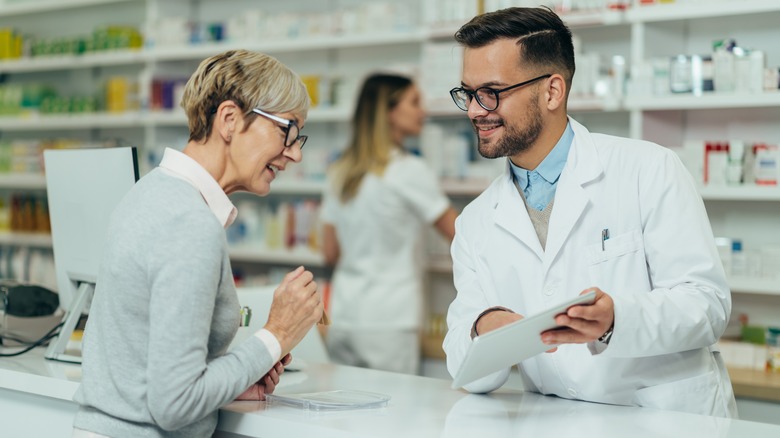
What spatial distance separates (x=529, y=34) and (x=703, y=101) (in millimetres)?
1820

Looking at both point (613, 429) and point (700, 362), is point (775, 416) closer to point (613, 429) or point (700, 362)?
point (700, 362)

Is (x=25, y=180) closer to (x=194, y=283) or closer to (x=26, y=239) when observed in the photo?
(x=26, y=239)

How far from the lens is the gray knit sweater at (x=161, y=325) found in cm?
169

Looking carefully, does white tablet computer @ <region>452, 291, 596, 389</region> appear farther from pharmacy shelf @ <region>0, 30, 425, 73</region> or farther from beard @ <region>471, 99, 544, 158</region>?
pharmacy shelf @ <region>0, 30, 425, 73</region>

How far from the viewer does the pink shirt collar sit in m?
1.85

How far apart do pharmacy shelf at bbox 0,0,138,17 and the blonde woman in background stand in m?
2.66

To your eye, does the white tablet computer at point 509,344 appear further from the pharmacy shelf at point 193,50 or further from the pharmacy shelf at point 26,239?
the pharmacy shelf at point 26,239

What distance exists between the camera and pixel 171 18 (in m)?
5.71

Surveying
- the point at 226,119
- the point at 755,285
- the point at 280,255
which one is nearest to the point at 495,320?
Result: the point at 226,119

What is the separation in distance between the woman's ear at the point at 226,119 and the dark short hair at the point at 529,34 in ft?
2.09

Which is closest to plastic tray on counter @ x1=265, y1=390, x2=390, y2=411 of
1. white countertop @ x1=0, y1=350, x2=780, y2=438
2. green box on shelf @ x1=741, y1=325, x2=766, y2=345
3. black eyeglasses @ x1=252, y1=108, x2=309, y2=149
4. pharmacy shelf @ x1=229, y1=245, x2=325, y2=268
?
white countertop @ x1=0, y1=350, x2=780, y2=438

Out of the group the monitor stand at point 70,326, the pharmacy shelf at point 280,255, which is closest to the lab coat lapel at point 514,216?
the monitor stand at point 70,326

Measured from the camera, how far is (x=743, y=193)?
369 cm

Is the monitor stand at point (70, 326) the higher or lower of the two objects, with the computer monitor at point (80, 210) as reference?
lower
